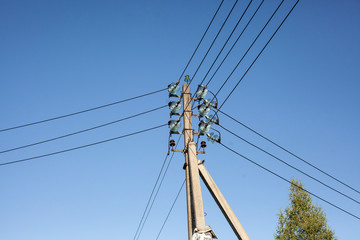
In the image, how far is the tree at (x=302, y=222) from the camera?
18.5 m

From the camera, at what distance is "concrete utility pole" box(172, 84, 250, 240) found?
762cm

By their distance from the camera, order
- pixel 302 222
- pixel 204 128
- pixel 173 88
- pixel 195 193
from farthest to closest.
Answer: pixel 302 222 < pixel 173 88 < pixel 204 128 < pixel 195 193

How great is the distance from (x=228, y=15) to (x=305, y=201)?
58.6 ft

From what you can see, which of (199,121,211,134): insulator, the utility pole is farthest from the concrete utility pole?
(199,121,211,134): insulator

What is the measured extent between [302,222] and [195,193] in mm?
14334

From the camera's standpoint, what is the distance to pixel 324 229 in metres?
18.6

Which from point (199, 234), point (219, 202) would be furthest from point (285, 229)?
point (199, 234)

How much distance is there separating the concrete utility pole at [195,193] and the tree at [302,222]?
34.1ft

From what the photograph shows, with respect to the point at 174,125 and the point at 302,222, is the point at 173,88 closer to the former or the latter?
the point at 174,125

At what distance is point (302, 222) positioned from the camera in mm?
19266

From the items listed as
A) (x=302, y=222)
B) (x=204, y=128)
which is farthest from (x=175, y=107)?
(x=302, y=222)

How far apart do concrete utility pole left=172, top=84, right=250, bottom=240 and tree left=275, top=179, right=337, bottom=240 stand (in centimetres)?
1039

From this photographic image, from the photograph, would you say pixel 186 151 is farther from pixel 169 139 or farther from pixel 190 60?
pixel 190 60

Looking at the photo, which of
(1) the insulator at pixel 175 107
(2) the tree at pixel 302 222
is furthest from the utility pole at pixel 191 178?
(2) the tree at pixel 302 222
